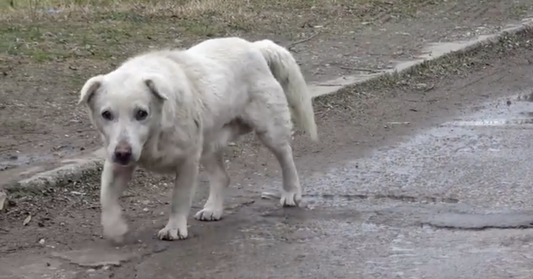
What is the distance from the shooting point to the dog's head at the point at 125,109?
191 inches

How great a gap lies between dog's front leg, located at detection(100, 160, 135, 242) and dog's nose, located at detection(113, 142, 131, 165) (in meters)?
0.48

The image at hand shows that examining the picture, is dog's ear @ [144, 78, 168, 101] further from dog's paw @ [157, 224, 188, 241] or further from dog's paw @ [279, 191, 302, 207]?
dog's paw @ [279, 191, 302, 207]

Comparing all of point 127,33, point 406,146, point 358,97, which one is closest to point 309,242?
point 406,146

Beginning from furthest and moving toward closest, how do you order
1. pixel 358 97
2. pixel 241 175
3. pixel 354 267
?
pixel 358 97 < pixel 241 175 < pixel 354 267

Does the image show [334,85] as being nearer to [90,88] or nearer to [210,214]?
[210,214]

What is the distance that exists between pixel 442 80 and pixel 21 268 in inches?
260

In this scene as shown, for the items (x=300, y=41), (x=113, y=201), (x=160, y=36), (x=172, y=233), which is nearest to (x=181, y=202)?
(x=172, y=233)

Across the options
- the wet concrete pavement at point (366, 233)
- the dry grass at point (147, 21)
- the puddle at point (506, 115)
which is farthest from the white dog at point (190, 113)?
the dry grass at point (147, 21)

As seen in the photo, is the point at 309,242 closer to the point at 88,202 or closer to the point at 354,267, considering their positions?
the point at 354,267

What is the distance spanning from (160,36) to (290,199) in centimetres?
645

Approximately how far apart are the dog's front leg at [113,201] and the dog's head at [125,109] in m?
0.38

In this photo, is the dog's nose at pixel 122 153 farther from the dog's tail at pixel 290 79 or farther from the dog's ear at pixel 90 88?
the dog's tail at pixel 290 79

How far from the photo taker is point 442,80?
424 inches

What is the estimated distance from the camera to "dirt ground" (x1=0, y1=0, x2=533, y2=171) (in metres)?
7.94
